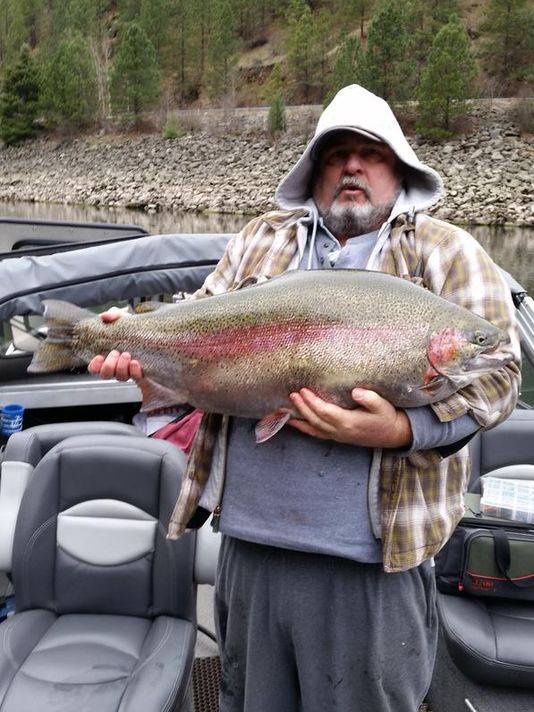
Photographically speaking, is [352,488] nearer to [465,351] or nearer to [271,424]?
[271,424]

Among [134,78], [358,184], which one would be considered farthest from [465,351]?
[134,78]

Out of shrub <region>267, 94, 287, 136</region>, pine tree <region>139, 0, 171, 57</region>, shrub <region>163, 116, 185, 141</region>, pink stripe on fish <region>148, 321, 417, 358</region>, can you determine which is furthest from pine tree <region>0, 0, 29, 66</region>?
pink stripe on fish <region>148, 321, 417, 358</region>

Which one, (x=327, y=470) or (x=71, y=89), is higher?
(x=71, y=89)

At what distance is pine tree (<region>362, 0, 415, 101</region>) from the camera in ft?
182

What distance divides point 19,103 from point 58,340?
77000 mm

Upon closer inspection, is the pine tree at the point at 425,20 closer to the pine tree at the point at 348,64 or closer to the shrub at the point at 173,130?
the pine tree at the point at 348,64

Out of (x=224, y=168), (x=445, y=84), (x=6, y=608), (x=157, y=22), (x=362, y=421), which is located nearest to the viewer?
(x=362, y=421)

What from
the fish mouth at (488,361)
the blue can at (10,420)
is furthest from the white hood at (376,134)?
the blue can at (10,420)

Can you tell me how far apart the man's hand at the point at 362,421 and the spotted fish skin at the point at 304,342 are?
0.16ft

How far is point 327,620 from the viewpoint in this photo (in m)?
2.00

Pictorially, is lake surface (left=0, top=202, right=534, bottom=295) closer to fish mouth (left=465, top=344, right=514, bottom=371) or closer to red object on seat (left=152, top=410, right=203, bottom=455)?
red object on seat (left=152, top=410, right=203, bottom=455)

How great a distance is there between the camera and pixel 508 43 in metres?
61.1

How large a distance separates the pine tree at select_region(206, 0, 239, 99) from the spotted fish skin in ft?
247

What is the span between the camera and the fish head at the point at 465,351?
180cm
